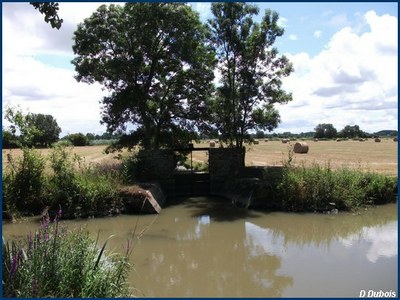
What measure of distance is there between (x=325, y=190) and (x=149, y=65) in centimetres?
1160

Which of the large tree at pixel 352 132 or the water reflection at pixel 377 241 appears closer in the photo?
the water reflection at pixel 377 241

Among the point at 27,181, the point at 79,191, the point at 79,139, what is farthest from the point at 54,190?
the point at 79,139

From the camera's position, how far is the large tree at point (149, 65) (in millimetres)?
19453

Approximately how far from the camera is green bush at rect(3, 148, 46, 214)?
592 inches

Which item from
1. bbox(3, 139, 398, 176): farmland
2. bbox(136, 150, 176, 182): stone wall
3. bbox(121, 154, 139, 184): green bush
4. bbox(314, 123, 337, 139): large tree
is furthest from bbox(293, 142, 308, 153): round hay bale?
bbox(314, 123, 337, 139): large tree

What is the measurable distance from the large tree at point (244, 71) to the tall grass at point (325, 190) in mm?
5661

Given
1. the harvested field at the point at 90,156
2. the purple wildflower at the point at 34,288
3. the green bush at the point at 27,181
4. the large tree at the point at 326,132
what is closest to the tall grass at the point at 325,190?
the harvested field at the point at 90,156

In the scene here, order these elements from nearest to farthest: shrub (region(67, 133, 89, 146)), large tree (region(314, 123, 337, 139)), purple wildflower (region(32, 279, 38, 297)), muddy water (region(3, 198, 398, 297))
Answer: purple wildflower (region(32, 279, 38, 297)), muddy water (region(3, 198, 398, 297)), shrub (region(67, 133, 89, 146)), large tree (region(314, 123, 337, 139))

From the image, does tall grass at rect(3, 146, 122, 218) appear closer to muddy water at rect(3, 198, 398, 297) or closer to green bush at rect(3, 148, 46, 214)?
green bush at rect(3, 148, 46, 214)

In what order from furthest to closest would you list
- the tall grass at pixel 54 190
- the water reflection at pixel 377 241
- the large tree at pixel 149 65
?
the large tree at pixel 149 65
the tall grass at pixel 54 190
the water reflection at pixel 377 241

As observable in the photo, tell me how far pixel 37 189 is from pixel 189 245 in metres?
7.51

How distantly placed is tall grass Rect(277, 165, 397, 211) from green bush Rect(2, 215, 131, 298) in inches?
447

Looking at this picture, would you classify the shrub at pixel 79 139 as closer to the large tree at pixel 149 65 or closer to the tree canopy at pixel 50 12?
the large tree at pixel 149 65

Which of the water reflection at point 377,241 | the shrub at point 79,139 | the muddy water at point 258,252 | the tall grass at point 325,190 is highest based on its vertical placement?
the shrub at point 79,139
